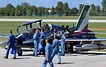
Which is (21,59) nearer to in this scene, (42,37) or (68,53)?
(42,37)

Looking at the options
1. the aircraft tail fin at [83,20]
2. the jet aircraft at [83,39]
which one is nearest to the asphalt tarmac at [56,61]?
Answer: the jet aircraft at [83,39]

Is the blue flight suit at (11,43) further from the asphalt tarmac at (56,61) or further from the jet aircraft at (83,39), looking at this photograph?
the jet aircraft at (83,39)

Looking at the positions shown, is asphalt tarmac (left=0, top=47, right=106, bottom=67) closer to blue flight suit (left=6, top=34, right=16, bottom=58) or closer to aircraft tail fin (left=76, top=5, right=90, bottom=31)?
blue flight suit (left=6, top=34, right=16, bottom=58)

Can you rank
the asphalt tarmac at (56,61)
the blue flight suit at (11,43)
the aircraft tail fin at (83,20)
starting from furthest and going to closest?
1. the aircraft tail fin at (83,20)
2. the blue flight suit at (11,43)
3. the asphalt tarmac at (56,61)

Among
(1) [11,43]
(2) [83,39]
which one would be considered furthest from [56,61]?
(2) [83,39]

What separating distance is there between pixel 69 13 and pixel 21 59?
6451 inches

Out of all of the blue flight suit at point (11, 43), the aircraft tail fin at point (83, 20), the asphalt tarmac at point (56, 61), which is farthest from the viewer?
the aircraft tail fin at point (83, 20)

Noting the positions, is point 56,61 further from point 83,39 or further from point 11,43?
point 83,39

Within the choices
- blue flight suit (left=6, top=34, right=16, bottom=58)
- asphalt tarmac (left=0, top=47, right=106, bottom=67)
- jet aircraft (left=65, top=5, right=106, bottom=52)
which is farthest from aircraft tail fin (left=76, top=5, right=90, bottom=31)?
blue flight suit (left=6, top=34, right=16, bottom=58)

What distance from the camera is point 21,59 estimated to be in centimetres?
1983

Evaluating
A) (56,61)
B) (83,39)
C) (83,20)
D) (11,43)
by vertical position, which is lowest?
(56,61)

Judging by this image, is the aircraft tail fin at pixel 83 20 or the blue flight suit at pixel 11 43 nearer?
the blue flight suit at pixel 11 43

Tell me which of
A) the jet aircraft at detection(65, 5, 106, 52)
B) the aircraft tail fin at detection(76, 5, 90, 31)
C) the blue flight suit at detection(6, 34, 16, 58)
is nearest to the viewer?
the blue flight suit at detection(6, 34, 16, 58)

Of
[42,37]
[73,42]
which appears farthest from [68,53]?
[42,37]
